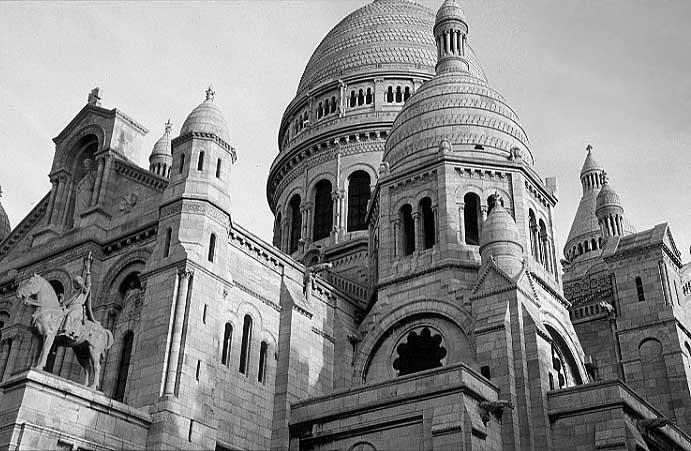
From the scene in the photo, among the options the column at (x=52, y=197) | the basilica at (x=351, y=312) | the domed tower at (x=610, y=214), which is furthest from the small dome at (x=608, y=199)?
the column at (x=52, y=197)

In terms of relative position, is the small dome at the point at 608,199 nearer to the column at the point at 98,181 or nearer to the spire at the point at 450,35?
the spire at the point at 450,35

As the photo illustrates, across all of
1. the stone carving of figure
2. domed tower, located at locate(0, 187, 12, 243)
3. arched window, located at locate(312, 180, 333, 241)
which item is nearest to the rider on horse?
the stone carving of figure

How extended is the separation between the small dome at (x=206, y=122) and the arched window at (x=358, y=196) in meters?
17.2

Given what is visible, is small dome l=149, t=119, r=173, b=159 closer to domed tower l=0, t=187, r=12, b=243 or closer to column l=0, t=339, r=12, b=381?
domed tower l=0, t=187, r=12, b=243

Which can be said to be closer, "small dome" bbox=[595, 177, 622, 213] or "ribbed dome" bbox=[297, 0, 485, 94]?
"small dome" bbox=[595, 177, 622, 213]

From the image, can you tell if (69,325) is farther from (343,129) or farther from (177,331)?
(343,129)

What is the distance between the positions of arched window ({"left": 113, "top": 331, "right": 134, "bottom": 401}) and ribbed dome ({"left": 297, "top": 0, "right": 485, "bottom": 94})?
27.8 meters

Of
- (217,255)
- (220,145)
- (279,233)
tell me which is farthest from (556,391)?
(279,233)

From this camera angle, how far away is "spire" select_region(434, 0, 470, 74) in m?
44.6

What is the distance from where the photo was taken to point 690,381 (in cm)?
3566

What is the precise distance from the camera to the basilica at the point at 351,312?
26.6 m

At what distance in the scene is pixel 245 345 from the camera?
31.0 meters

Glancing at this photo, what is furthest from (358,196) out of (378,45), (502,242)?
(502,242)

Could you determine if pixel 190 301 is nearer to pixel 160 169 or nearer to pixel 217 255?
pixel 217 255
